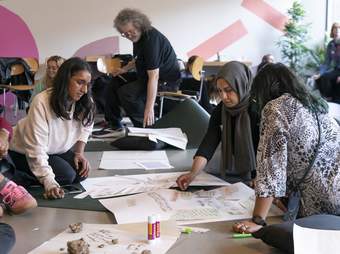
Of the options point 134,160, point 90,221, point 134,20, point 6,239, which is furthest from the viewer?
point 134,20

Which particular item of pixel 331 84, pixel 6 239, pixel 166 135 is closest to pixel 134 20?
pixel 166 135

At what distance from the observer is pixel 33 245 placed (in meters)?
1.66

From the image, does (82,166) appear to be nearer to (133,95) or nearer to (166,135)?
(166,135)

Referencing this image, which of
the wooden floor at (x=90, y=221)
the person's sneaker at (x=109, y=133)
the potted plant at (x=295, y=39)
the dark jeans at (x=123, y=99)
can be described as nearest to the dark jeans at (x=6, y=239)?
the wooden floor at (x=90, y=221)

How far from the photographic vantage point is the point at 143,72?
13.0 ft

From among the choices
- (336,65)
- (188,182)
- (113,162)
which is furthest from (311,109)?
(336,65)

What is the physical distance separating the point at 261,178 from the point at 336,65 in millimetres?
5271

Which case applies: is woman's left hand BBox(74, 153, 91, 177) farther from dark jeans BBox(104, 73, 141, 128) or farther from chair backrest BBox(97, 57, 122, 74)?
chair backrest BBox(97, 57, 122, 74)

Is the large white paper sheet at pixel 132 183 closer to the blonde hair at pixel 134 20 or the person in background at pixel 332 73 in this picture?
the blonde hair at pixel 134 20

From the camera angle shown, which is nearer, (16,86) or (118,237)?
(118,237)

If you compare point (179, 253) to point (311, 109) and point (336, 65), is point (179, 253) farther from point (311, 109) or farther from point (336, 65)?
point (336, 65)

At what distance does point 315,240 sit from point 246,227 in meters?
0.35

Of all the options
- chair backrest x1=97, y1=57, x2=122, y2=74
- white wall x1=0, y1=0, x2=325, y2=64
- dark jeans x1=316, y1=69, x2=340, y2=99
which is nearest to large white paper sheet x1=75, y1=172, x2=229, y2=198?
chair backrest x1=97, y1=57, x2=122, y2=74

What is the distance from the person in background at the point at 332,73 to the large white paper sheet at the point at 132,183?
4.40 meters
